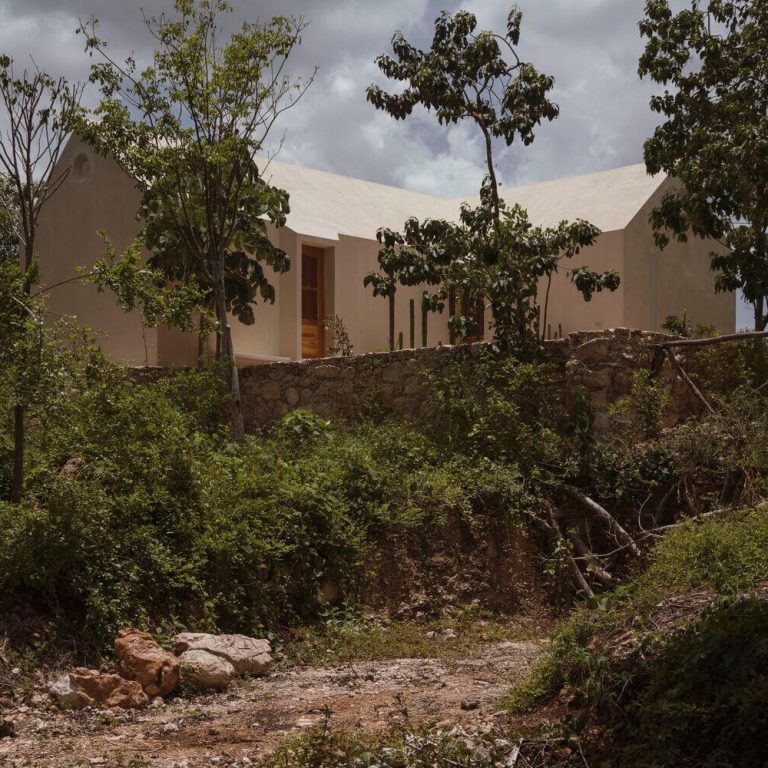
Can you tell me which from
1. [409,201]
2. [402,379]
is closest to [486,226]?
[402,379]

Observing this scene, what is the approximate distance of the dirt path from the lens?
19.5ft

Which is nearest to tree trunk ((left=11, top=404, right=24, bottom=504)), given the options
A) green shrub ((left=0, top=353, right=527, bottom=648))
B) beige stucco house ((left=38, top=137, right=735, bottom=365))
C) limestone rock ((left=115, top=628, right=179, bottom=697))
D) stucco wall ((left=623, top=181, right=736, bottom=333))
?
green shrub ((left=0, top=353, right=527, bottom=648))

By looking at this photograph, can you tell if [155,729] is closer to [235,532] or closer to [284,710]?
[284,710]

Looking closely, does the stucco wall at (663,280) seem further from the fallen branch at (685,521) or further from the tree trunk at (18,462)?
the tree trunk at (18,462)

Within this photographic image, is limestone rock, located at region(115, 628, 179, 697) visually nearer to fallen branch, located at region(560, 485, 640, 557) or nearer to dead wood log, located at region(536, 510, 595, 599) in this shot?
dead wood log, located at region(536, 510, 595, 599)

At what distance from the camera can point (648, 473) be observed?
454 inches

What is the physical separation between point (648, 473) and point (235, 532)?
5063 millimetres

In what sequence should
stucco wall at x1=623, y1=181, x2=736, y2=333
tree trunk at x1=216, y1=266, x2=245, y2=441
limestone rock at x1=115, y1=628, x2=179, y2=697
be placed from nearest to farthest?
limestone rock at x1=115, y1=628, x2=179, y2=697
tree trunk at x1=216, y1=266, x2=245, y2=441
stucco wall at x1=623, y1=181, x2=736, y2=333

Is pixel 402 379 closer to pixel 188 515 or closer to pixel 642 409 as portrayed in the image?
pixel 642 409

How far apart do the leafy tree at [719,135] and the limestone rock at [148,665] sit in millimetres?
7708

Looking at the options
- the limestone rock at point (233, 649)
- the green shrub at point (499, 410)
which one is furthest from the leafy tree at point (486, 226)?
the limestone rock at point (233, 649)

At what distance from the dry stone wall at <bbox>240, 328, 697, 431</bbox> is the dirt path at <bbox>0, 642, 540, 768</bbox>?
16.1 ft

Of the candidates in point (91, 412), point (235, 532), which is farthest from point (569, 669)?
point (91, 412)

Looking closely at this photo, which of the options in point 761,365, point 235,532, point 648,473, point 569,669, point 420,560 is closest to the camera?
point 569,669
